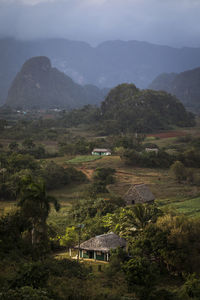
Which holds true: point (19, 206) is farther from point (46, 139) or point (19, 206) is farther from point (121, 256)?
point (46, 139)

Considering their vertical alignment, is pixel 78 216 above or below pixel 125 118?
below

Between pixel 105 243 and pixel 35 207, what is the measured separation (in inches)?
190

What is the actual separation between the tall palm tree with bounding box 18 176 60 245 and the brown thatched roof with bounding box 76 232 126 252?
368cm

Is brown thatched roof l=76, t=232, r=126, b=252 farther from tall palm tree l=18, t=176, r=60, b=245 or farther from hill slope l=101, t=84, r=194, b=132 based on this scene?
hill slope l=101, t=84, r=194, b=132

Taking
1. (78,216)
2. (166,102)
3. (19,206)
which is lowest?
(78,216)

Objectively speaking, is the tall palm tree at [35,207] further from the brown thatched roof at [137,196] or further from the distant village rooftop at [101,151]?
the distant village rooftop at [101,151]

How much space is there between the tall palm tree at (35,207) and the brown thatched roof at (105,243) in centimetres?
368

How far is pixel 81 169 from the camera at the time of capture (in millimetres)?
48000

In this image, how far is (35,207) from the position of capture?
17875 millimetres

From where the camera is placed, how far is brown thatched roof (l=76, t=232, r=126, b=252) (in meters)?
20.4

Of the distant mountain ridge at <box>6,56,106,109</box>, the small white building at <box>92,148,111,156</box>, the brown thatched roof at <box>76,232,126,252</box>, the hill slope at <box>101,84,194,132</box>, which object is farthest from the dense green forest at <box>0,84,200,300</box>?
the distant mountain ridge at <box>6,56,106,109</box>

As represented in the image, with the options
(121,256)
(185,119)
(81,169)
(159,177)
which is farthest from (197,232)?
(185,119)

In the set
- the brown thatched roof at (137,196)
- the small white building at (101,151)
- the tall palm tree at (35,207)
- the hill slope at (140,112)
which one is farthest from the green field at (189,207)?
the hill slope at (140,112)

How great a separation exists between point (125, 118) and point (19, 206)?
75320mm
